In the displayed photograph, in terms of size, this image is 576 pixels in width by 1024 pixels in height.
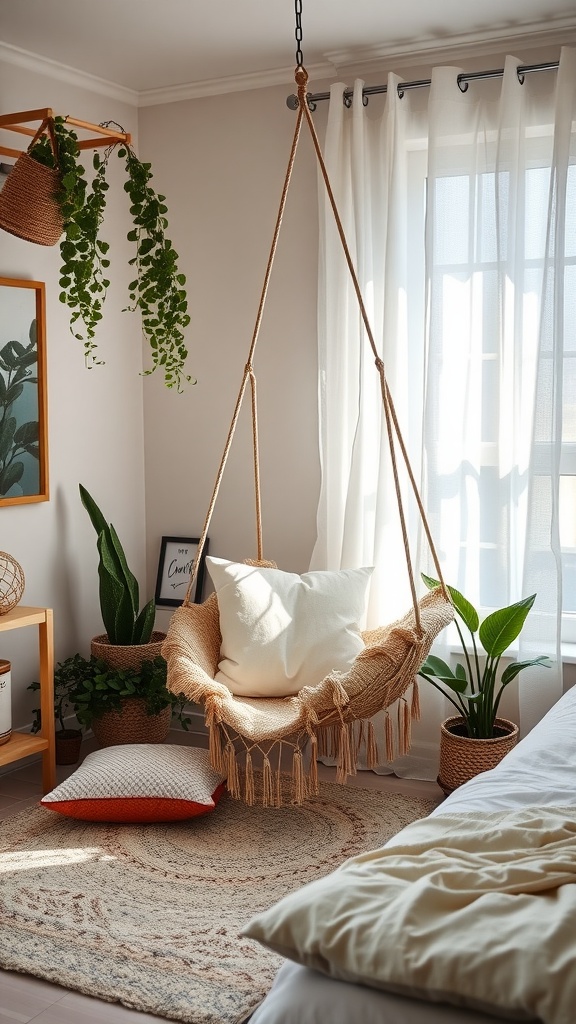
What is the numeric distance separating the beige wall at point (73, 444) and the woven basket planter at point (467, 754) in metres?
1.59

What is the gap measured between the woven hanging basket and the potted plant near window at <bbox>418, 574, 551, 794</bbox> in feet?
5.66

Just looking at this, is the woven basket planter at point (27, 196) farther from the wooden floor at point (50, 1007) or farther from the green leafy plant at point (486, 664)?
the wooden floor at point (50, 1007)

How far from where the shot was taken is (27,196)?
117 inches

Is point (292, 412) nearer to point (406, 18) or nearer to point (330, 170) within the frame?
point (330, 170)

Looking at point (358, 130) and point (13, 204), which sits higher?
point (358, 130)

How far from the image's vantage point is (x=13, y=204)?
2.96 meters

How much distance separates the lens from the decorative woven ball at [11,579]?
3.39m

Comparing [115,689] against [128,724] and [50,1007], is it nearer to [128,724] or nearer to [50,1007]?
[128,724]

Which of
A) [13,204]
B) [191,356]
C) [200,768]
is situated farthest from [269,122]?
[200,768]

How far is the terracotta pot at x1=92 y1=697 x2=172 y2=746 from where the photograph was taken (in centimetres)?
375

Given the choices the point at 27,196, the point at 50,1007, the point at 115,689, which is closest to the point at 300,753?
the point at 50,1007

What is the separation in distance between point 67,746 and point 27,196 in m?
1.99

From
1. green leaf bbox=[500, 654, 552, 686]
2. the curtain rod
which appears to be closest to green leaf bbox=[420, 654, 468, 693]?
green leaf bbox=[500, 654, 552, 686]

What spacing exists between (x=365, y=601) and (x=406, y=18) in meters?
1.99
